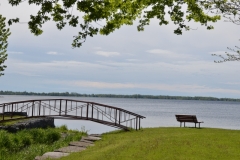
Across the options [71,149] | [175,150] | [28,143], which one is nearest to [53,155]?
[71,149]

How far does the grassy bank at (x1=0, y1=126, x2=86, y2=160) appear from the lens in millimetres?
14240

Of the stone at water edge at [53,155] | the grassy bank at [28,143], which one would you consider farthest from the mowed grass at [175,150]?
the grassy bank at [28,143]

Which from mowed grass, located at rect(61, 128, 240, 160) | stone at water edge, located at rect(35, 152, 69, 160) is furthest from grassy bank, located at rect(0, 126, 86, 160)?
mowed grass, located at rect(61, 128, 240, 160)

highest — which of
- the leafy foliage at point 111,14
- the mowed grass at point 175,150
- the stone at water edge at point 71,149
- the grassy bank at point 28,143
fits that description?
the leafy foliage at point 111,14

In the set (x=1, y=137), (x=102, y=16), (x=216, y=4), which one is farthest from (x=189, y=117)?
(x=102, y=16)

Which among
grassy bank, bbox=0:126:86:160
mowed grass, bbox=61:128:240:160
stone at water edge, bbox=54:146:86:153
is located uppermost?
mowed grass, bbox=61:128:240:160

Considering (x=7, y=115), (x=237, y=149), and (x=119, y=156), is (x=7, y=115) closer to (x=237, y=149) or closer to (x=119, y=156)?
(x=119, y=156)

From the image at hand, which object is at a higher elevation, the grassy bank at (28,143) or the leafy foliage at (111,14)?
the leafy foliage at (111,14)

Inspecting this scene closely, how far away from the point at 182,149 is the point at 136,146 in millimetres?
1710

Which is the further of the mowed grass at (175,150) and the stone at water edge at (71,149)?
the stone at water edge at (71,149)

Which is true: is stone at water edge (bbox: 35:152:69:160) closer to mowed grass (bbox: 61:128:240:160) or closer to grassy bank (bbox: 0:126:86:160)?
mowed grass (bbox: 61:128:240:160)

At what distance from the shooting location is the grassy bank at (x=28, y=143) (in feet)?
46.7

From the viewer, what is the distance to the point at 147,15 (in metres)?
12.0

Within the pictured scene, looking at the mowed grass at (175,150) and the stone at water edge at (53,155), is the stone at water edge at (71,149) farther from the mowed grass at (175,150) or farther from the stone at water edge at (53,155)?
the stone at water edge at (53,155)
